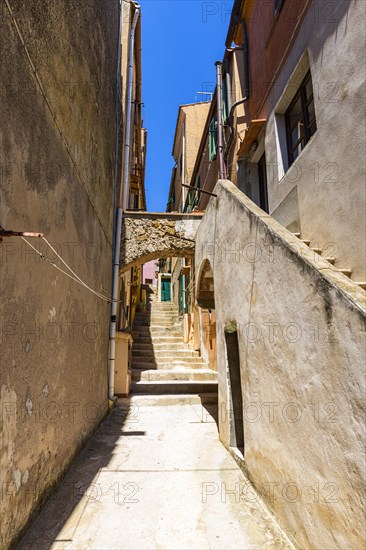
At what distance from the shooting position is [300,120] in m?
5.70

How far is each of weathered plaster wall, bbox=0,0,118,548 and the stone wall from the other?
187 centimetres

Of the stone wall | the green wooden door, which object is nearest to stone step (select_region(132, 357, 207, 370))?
the stone wall

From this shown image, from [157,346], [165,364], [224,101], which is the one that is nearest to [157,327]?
[157,346]

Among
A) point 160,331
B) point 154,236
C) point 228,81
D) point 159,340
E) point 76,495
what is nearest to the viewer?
point 76,495

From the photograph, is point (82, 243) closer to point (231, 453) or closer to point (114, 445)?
point (114, 445)

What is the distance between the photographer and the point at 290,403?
8.36 ft

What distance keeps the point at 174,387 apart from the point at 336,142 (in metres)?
5.85

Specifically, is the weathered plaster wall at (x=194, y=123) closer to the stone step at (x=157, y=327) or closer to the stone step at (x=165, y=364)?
the stone step at (x=157, y=327)

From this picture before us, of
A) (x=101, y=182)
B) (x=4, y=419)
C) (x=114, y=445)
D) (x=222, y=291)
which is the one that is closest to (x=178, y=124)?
(x=101, y=182)

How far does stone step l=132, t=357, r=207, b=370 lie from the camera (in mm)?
9578

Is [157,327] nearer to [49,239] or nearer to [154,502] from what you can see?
[154,502]

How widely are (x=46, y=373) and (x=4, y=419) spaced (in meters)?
0.81

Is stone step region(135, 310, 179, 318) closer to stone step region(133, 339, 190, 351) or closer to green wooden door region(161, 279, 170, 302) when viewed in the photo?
stone step region(133, 339, 190, 351)

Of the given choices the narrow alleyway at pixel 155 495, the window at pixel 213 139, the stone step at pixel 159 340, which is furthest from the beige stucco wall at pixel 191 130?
the narrow alleyway at pixel 155 495
